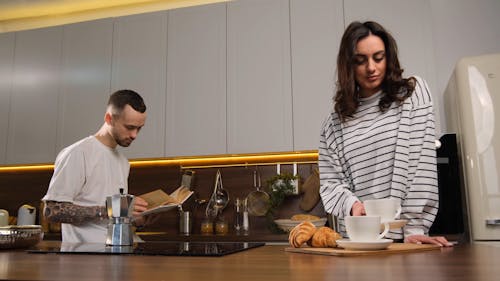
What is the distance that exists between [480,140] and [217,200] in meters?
1.66

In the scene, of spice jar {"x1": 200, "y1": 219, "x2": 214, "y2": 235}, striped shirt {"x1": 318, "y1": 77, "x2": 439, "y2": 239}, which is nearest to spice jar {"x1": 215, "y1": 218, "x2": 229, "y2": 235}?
spice jar {"x1": 200, "y1": 219, "x2": 214, "y2": 235}

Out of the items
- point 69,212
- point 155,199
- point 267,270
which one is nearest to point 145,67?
point 69,212

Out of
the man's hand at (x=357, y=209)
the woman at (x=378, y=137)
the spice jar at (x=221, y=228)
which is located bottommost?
the spice jar at (x=221, y=228)

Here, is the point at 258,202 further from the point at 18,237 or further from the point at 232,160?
the point at 18,237

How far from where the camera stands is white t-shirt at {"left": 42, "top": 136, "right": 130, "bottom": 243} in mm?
1796

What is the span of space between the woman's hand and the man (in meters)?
0.85

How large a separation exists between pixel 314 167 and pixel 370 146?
163 cm

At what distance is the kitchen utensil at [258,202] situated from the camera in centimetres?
303

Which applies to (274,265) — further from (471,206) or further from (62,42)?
(62,42)

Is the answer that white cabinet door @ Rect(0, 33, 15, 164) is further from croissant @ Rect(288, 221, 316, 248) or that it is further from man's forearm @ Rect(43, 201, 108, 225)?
croissant @ Rect(288, 221, 316, 248)

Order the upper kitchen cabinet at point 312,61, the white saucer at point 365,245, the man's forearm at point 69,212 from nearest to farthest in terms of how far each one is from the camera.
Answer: the white saucer at point 365,245 < the man's forearm at point 69,212 < the upper kitchen cabinet at point 312,61

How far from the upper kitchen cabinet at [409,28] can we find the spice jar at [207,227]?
154 cm

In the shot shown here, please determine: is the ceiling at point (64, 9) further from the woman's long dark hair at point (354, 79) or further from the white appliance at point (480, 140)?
the woman's long dark hair at point (354, 79)

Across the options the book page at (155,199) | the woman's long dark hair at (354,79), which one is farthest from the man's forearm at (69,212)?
the woman's long dark hair at (354,79)
